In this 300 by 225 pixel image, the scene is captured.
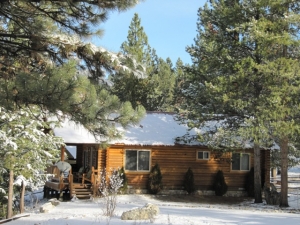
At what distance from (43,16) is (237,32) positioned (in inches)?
455

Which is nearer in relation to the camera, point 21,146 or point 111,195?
point 111,195

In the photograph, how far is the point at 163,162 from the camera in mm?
22062

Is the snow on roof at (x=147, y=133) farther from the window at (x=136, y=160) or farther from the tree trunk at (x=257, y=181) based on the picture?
the tree trunk at (x=257, y=181)

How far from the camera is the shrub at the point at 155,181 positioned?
2136 cm

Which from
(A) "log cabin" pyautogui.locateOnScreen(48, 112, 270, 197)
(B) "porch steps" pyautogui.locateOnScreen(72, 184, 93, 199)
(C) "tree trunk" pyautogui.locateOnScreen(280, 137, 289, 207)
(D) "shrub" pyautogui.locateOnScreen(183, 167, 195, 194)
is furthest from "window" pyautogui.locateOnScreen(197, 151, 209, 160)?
(B) "porch steps" pyautogui.locateOnScreen(72, 184, 93, 199)

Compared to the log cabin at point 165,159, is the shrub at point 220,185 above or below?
below

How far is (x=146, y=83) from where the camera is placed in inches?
1377

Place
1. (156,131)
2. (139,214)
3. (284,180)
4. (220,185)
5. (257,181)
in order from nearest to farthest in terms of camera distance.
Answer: (139,214) → (284,180) → (257,181) → (220,185) → (156,131)

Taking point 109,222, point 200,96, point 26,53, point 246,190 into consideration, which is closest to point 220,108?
point 200,96

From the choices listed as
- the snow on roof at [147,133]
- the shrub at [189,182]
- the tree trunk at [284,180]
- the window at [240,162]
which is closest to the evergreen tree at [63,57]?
the snow on roof at [147,133]

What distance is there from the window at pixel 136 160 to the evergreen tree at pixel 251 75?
310 cm

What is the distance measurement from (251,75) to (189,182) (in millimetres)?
6729

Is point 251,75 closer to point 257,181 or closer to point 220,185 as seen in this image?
point 257,181

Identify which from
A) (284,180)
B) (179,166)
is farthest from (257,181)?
(179,166)
